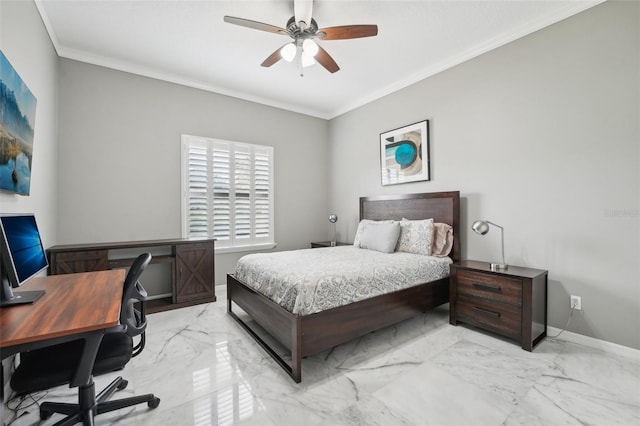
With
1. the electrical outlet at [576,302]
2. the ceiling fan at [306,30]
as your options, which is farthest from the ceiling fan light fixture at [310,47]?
the electrical outlet at [576,302]

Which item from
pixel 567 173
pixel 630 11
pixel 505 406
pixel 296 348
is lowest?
pixel 505 406

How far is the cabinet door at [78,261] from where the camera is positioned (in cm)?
279

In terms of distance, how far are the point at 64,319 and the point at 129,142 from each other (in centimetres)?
300

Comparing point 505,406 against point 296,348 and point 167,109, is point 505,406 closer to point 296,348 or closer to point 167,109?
point 296,348

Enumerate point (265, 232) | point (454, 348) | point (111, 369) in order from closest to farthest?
point (111, 369) < point (454, 348) < point (265, 232)

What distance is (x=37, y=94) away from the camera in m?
2.38

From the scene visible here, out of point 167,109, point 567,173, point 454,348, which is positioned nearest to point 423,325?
point 454,348

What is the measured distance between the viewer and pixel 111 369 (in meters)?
1.45

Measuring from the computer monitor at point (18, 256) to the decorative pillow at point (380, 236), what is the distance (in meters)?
2.98

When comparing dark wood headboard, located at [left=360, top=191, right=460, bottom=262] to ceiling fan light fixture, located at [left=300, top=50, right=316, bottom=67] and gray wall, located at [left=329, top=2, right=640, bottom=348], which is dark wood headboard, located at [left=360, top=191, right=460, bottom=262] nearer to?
gray wall, located at [left=329, top=2, right=640, bottom=348]

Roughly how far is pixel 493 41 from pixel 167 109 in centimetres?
394

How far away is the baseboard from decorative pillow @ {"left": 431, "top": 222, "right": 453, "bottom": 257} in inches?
44.6

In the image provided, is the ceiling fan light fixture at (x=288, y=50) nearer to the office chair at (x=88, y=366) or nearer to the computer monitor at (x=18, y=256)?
the office chair at (x=88, y=366)

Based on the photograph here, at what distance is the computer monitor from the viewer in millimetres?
1225
